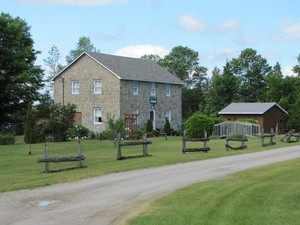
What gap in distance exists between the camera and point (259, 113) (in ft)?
184

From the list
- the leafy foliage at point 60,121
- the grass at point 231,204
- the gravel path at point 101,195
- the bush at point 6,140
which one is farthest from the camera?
the leafy foliage at point 60,121

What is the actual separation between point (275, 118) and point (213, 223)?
51330 mm

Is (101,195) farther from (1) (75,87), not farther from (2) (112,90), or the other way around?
(1) (75,87)

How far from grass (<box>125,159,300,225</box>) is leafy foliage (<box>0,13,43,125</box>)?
128 ft

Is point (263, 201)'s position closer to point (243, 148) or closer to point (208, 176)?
point (208, 176)

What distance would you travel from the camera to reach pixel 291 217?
10391 millimetres

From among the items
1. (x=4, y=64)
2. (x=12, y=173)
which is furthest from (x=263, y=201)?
(x=4, y=64)

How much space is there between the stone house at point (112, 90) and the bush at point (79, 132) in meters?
1.47

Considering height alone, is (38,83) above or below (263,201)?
above

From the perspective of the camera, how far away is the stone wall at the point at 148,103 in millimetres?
47250

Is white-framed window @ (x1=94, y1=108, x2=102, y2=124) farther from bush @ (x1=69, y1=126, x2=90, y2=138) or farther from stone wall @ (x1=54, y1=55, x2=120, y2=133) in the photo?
bush @ (x1=69, y1=126, x2=90, y2=138)

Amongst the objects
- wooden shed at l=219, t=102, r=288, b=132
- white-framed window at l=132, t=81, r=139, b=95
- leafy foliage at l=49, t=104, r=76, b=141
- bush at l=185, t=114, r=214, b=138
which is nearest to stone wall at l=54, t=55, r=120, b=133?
white-framed window at l=132, t=81, r=139, b=95

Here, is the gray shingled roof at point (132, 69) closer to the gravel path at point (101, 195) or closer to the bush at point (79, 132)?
the bush at point (79, 132)

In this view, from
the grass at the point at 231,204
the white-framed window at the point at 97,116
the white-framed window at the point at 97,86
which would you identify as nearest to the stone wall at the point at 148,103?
the white-framed window at the point at 97,86
